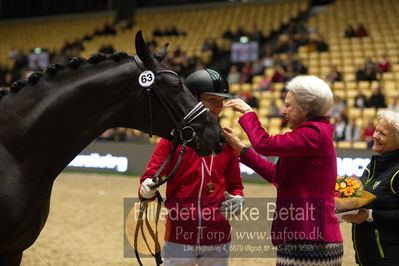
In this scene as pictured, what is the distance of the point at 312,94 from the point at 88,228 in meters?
5.09

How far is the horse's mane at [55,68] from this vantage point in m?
2.49

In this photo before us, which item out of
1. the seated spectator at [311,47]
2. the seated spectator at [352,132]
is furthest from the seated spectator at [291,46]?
the seated spectator at [352,132]

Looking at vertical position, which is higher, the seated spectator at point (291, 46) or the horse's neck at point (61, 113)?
the horse's neck at point (61, 113)

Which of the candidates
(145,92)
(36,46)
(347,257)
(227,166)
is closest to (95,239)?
(347,257)

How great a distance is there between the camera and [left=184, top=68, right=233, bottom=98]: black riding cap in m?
2.66

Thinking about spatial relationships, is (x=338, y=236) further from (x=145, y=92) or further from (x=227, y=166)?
(x=145, y=92)

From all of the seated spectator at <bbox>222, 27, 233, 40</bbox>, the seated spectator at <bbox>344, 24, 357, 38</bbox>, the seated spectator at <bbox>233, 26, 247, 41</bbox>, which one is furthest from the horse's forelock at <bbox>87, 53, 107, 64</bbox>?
the seated spectator at <bbox>222, 27, 233, 40</bbox>

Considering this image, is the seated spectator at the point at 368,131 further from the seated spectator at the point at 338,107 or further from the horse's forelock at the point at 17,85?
the horse's forelock at the point at 17,85

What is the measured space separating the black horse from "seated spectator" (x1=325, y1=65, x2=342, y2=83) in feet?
36.0

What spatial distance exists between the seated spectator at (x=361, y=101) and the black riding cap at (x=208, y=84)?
9.55m

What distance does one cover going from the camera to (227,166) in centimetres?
286

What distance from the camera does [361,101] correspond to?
11.5 m

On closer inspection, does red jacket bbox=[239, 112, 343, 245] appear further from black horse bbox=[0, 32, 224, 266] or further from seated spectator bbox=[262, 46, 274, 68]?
seated spectator bbox=[262, 46, 274, 68]

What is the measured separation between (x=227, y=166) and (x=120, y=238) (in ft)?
12.1
